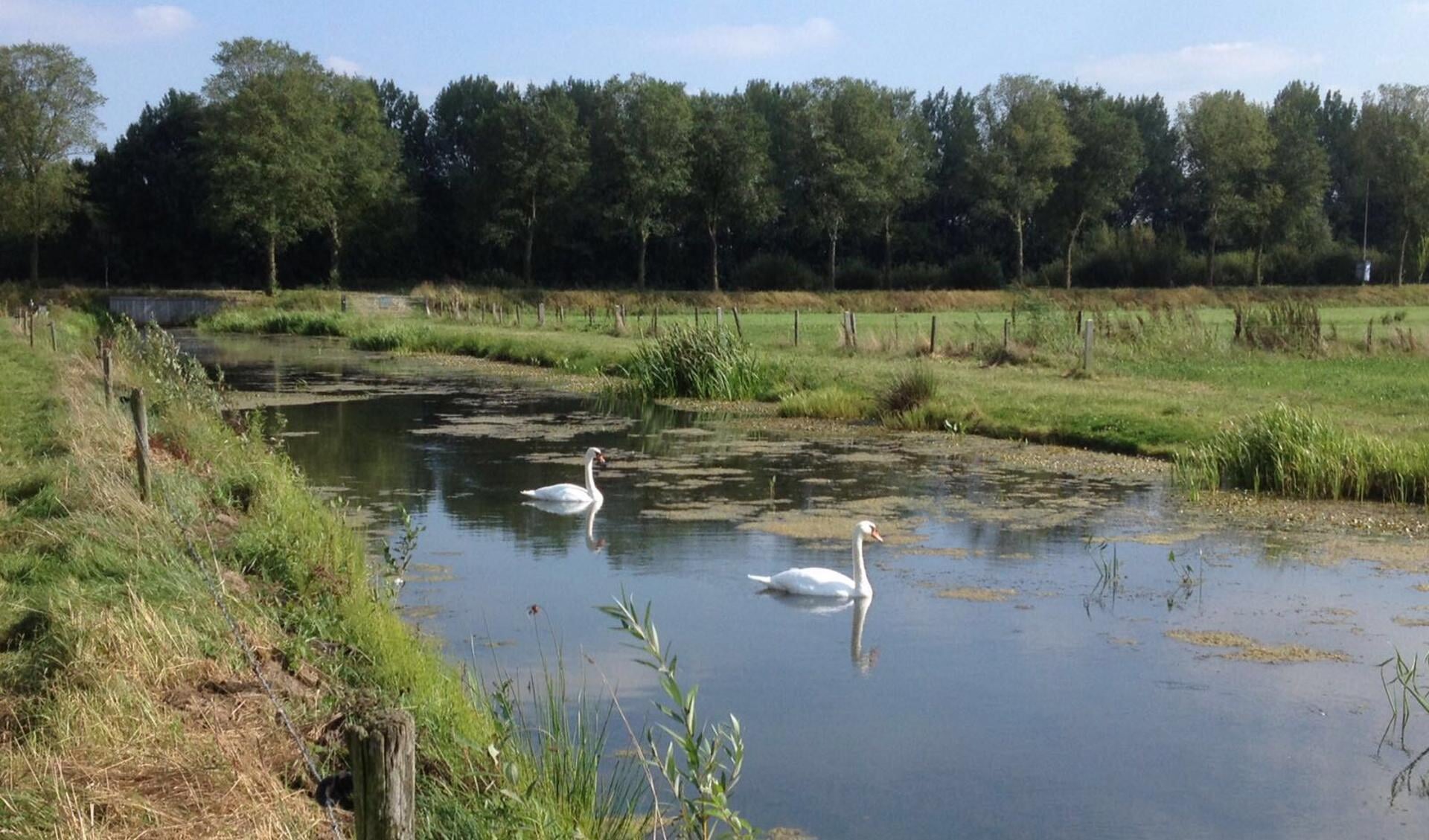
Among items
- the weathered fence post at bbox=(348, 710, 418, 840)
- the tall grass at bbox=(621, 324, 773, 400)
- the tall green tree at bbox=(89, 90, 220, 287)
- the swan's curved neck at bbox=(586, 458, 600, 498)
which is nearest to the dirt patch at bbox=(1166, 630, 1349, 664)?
the swan's curved neck at bbox=(586, 458, 600, 498)

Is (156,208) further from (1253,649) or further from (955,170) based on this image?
(1253,649)

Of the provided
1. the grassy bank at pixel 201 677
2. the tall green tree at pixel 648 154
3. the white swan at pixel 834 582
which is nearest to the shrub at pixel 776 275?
the tall green tree at pixel 648 154

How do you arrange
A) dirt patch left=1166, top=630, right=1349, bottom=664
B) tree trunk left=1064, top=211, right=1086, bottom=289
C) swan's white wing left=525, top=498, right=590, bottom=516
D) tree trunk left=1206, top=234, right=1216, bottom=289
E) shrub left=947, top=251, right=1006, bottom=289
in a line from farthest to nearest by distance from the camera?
1. shrub left=947, top=251, right=1006, bottom=289
2. tree trunk left=1064, top=211, right=1086, bottom=289
3. tree trunk left=1206, top=234, right=1216, bottom=289
4. swan's white wing left=525, top=498, right=590, bottom=516
5. dirt patch left=1166, top=630, right=1349, bottom=664

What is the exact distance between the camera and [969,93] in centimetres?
9594

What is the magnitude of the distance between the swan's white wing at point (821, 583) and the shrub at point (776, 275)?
190 feet

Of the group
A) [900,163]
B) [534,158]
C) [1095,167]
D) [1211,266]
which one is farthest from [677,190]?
[1211,266]

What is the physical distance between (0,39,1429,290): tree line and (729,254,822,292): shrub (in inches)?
4.7

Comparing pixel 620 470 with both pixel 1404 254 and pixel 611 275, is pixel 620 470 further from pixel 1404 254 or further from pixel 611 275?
pixel 1404 254

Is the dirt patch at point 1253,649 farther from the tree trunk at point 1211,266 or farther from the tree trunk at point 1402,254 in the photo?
the tree trunk at point 1402,254

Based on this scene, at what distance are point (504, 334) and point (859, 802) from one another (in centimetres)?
3397

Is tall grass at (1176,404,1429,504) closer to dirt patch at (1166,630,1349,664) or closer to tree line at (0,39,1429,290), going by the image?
dirt patch at (1166,630,1349,664)

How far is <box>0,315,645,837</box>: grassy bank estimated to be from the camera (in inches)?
217

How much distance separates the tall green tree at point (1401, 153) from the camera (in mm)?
69312

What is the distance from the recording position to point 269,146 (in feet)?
203
